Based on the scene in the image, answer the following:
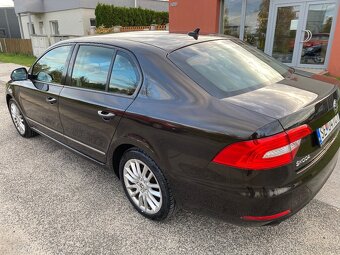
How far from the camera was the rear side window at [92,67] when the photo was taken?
9.36 ft

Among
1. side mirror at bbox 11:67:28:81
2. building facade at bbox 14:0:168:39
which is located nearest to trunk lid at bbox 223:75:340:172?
side mirror at bbox 11:67:28:81

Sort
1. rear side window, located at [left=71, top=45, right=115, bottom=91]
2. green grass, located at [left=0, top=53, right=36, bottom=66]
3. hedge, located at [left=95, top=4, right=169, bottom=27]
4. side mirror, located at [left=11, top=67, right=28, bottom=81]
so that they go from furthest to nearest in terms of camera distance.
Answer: hedge, located at [left=95, top=4, right=169, bottom=27] < green grass, located at [left=0, top=53, right=36, bottom=66] < side mirror, located at [left=11, top=67, right=28, bottom=81] < rear side window, located at [left=71, top=45, right=115, bottom=91]

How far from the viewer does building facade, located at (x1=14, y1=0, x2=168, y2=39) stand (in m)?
18.5

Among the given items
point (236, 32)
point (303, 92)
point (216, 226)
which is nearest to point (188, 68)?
point (303, 92)

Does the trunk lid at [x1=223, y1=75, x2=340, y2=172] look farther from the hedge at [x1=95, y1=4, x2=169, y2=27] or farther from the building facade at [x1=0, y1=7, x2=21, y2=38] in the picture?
the building facade at [x1=0, y1=7, x2=21, y2=38]

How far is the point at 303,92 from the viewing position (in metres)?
2.27

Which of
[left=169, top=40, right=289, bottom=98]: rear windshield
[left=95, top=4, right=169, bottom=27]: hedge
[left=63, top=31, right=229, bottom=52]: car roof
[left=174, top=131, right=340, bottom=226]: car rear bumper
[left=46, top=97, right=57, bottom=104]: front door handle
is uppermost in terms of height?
[left=95, top=4, right=169, bottom=27]: hedge

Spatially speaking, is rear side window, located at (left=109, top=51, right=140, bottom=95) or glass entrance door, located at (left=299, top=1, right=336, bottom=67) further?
glass entrance door, located at (left=299, top=1, right=336, bottom=67)

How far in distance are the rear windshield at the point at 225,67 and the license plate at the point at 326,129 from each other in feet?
1.88

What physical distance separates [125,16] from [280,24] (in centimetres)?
1219

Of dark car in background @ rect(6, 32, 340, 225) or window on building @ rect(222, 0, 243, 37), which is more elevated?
window on building @ rect(222, 0, 243, 37)

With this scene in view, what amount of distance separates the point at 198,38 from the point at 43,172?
8.23 feet

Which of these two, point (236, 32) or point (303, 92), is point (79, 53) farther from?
point (236, 32)

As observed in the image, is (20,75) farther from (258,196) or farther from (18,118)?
(258,196)
